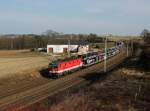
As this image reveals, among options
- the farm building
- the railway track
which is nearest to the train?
the railway track

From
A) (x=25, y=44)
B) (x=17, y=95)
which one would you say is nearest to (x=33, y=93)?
(x=17, y=95)

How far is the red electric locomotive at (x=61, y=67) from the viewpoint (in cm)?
5784

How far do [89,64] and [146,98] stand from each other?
5344cm

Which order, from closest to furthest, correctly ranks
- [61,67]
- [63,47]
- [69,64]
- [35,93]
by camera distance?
[35,93]
[61,67]
[69,64]
[63,47]

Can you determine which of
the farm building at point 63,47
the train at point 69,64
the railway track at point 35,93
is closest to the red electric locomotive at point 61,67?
the train at point 69,64

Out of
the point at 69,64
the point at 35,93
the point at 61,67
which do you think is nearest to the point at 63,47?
the point at 69,64

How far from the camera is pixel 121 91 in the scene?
1296 inches

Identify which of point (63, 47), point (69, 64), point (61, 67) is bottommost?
point (61, 67)

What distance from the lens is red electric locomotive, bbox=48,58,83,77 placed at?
190ft

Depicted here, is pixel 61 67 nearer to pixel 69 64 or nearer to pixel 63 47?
pixel 69 64

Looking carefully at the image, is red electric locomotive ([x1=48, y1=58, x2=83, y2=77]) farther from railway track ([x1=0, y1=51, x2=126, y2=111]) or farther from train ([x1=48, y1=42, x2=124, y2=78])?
railway track ([x1=0, y1=51, x2=126, y2=111])

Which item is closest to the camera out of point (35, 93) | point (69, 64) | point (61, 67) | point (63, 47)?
point (35, 93)

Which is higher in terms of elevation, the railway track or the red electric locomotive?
the red electric locomotive

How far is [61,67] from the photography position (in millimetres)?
59000
